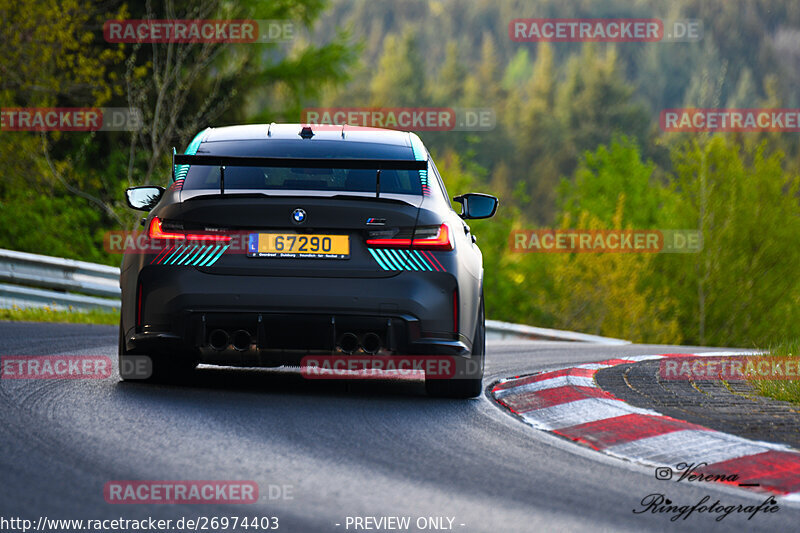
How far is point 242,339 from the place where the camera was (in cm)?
693

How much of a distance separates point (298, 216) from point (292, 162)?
43 centimetres

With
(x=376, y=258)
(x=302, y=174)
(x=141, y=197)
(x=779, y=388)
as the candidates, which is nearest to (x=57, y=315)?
(x=141, y=197)

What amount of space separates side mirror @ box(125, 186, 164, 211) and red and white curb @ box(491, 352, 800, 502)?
8.77 ft

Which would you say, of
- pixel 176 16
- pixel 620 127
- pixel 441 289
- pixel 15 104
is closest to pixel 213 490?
pixel 441 289

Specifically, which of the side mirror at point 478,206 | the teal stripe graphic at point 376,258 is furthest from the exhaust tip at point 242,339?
the side mirror at point 478,206

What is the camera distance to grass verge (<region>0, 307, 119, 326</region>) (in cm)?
1507

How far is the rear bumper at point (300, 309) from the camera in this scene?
6.83 metres

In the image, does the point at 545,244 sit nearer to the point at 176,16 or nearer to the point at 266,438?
the point at 176,16

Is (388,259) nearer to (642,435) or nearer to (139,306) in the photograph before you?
(139,306)

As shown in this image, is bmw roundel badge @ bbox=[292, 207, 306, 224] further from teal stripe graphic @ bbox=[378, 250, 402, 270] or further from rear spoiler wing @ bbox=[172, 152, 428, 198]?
teal stripe graphic @ bbox=[378, 250, 402, 270]

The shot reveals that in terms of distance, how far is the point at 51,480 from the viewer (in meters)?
4.63

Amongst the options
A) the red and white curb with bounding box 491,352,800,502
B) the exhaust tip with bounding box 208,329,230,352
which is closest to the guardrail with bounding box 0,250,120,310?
the red and white curb with bounding box 491,352,800,502

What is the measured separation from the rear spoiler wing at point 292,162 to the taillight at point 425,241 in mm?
355

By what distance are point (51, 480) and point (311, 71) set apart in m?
30.4
